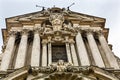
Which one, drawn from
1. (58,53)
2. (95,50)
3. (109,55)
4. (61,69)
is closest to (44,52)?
(58,53)

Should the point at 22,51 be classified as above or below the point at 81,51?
above

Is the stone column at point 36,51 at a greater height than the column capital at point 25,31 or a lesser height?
lesser

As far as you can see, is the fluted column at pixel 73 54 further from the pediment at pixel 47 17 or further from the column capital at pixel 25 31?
the pediment at pixel 47 17

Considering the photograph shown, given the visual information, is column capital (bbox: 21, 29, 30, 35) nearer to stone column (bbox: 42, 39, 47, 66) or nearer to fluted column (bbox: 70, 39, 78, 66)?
stone column (bbox: 42, 39, 47, 66)

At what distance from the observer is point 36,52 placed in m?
25.1

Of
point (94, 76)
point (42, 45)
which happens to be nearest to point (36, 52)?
point (42, 45)

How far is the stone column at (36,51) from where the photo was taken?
2355cm

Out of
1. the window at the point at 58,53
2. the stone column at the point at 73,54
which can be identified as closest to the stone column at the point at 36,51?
the window at the point at 58,53

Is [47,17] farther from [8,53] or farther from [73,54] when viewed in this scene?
[73,54]

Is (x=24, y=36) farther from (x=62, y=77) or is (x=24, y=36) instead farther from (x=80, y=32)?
(x=62, y=77)

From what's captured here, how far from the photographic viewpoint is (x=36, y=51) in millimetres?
25234

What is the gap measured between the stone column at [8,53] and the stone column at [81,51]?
4.45 metres

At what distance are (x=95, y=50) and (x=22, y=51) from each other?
15.7ft

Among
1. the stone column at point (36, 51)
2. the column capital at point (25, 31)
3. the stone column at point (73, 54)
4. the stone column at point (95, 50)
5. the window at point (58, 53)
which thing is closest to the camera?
the stone column at point (36, 51)
